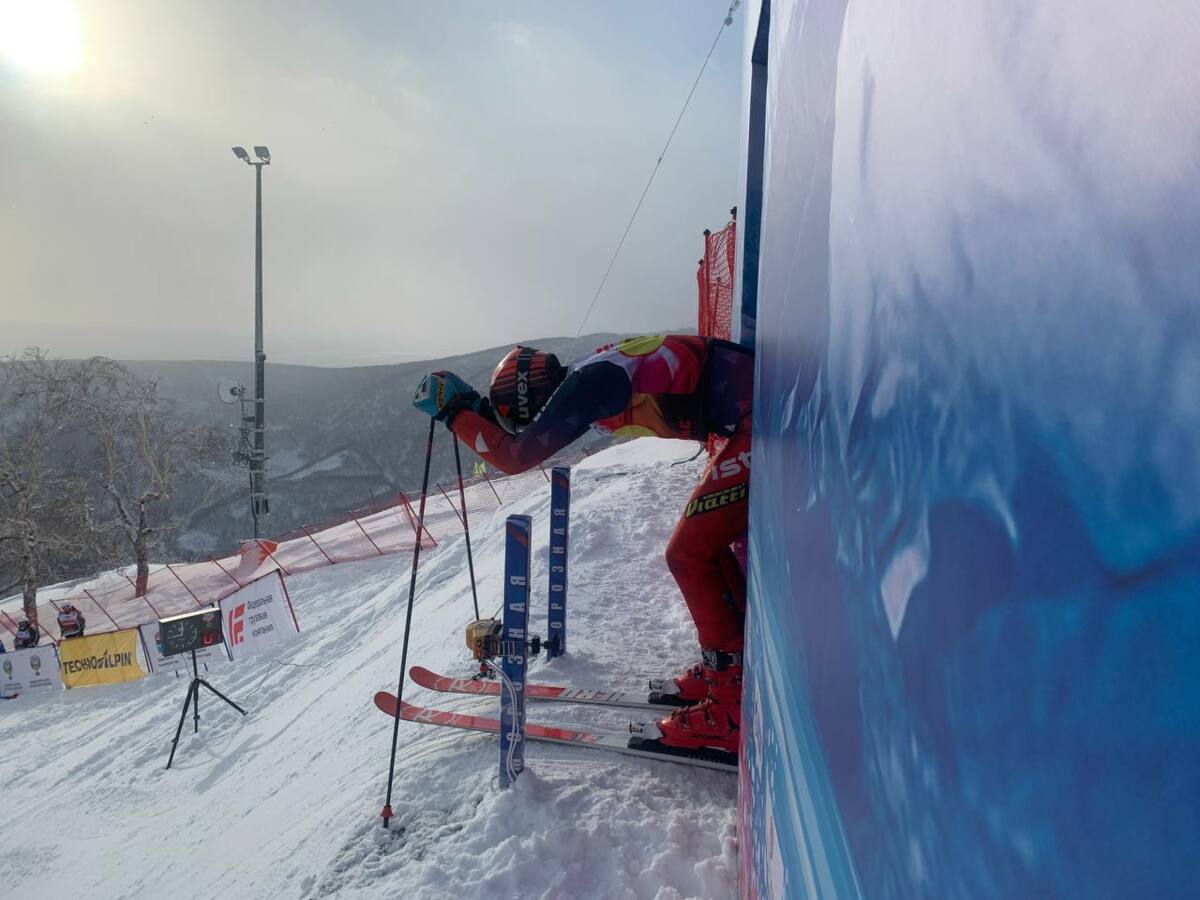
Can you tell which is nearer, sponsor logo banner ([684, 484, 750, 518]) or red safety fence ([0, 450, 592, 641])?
sponsor logo banner ([684, 484, 750, 518])

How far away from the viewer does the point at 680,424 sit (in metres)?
3.66

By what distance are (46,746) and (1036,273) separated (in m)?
12.0

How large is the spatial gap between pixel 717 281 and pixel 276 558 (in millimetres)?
11587

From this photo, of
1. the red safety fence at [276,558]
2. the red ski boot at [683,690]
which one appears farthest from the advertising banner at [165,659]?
the red ski boot at [683,690]

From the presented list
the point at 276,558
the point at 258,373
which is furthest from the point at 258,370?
the point at 276,558

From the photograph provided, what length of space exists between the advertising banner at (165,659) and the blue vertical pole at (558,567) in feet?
22.5

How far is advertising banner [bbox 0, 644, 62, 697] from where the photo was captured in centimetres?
1132

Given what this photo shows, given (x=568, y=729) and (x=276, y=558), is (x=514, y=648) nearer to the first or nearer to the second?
(x=568, y=729)

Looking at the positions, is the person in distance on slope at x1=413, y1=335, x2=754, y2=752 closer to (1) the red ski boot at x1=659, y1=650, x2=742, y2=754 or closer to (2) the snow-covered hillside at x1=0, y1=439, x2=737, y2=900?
(1) the red ski boot at x1=659, y1=650, x2=742, y2=754

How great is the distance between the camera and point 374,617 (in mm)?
9531

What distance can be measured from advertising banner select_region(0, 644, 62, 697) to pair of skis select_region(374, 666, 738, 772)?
394 inches

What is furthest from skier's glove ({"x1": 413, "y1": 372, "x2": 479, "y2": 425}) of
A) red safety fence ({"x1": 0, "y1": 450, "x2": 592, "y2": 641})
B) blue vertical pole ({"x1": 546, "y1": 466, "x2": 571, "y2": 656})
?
red safety fence ({"x1": 0, "y1": 450, "x2": 592, "y2": 641})

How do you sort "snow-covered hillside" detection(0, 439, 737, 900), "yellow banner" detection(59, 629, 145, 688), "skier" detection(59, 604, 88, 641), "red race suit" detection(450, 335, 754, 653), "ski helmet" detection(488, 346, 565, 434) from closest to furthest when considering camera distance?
"snow-covered hillside" detection(0, 439, 737, 900)
"red race suit" detection(450, 335, 754, 653)
"ski helmet" detection(488, 346, 565, 434)
"yellow banner" detection(59, 629, 145, 688)
"skier" detection(59, 604, 88, 641)

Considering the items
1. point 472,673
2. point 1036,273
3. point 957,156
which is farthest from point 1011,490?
point 472,673
